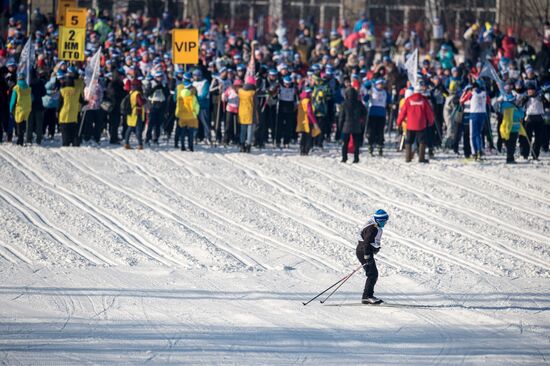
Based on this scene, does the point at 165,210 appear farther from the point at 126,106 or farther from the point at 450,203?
the point at 450,203

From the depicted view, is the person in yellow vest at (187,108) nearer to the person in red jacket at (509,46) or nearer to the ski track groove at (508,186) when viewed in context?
the ski track groove at (508,186)

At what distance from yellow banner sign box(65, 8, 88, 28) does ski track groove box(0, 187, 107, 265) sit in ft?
19.1

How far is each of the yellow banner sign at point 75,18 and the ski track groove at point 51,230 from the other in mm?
5835

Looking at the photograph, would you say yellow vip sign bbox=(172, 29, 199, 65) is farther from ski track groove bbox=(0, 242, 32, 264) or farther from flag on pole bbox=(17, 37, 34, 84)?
ski track groove bbox=(0, 242, 32, 264)

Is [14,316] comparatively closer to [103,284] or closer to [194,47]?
[103,284]

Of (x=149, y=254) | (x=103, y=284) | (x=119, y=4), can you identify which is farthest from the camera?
(x=119, y=4)

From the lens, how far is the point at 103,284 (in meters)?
15.2

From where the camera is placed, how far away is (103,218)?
1884 centimetres

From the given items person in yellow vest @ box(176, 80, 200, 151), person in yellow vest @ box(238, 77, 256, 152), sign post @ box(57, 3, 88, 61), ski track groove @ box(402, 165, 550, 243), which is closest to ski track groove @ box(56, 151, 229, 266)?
person in yellow vest @ box(176, 80, 200, 151)

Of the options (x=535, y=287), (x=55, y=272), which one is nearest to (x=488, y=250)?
(x=535, y=287)

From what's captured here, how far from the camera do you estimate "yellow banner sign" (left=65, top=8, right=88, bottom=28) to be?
2502 centimetres

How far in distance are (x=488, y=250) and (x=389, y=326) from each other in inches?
176

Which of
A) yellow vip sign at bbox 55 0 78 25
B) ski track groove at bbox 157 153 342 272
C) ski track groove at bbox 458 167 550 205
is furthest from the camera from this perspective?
yellow vip sign at bbox 55 0 78 25

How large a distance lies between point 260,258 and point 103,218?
11.4 ft
